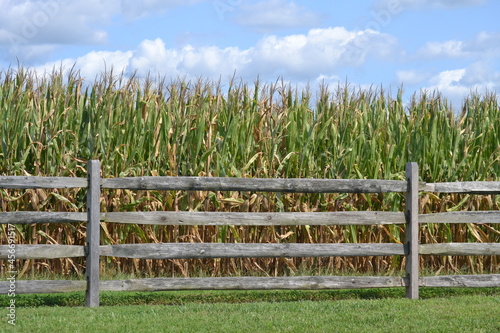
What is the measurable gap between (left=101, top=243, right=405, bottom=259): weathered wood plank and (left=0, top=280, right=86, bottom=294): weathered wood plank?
508 millimetres

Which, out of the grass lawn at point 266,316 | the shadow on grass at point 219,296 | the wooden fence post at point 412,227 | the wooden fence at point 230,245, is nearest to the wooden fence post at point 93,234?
the wooden fence at point 230,245

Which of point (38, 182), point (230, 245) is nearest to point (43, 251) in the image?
point (38, 182)

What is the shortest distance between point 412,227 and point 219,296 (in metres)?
2.62

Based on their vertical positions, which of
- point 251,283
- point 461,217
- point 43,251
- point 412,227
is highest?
point 461,217

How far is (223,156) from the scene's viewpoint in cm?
1024

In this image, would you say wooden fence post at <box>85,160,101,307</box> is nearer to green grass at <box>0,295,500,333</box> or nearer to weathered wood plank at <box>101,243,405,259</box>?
weathered wood plank at <box>101,243,405,259</box>

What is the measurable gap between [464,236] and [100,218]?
5577mm

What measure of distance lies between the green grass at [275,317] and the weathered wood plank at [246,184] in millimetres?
1389

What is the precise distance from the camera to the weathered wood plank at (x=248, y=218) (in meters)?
8.80

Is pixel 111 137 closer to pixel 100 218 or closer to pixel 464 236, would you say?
pixel 100 218

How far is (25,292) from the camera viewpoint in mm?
8586

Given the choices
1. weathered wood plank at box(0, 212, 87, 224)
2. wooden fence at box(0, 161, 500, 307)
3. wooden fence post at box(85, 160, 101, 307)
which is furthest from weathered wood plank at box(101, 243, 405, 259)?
weathered wood plank at box(0, 212, 87, 224)

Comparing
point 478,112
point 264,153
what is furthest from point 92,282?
point 478,112

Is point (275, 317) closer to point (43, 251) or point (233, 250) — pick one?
point (233, 250)
